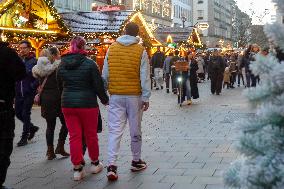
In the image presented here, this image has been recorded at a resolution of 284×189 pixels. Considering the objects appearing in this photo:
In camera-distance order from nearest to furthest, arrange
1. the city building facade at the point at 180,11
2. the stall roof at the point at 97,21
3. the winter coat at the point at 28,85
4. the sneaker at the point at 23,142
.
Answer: the sneaker at the point at 23,142 → the winter coat at the point at 28,85 → the stall roof at the point at 97,21 → the city building facade at the point at 180,11

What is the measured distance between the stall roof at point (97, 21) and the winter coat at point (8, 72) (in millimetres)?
17147

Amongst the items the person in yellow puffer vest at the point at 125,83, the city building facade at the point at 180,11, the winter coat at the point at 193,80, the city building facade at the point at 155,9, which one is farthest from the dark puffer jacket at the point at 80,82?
the city building facade at the point at 180,11

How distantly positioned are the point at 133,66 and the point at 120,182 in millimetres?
1393

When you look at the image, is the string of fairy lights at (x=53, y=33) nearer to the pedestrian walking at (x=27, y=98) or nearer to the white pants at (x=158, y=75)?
the white pants at (x=158, y=75)

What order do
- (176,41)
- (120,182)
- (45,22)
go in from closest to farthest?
(120,182), (45,22), (176,41)

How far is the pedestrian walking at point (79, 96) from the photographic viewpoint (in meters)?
7.17

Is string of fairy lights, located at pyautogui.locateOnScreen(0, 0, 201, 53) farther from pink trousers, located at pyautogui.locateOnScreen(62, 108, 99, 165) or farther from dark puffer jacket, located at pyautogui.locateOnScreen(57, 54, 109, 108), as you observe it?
pink trousers, located at pyautogui.locateOnScreen(62, 108, 99, 165)

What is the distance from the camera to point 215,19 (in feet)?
463

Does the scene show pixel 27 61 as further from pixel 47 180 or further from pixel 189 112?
pixel 189 112

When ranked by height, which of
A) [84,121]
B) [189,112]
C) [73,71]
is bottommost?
[189,112]

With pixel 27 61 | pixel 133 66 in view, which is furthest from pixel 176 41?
pixel 133 66

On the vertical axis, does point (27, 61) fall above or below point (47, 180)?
above

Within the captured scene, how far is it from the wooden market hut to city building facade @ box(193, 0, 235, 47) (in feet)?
300

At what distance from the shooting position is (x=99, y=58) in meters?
28.9
